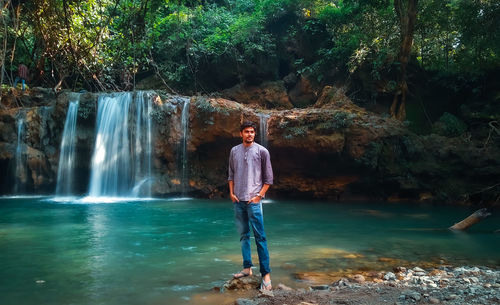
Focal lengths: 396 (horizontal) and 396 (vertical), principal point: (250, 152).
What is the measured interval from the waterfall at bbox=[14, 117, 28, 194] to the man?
1471 centimetres

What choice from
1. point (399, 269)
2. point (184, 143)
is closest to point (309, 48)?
point (184, 143)

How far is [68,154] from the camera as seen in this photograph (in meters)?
16.5

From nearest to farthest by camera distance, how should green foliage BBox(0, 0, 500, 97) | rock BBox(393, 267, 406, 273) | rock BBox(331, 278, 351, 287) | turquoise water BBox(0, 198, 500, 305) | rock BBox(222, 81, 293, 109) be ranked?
rock BBox(331, 278, 351, 287)
turquoise water BBox(0, 198, 500, 305)
rock BBox(393, 267, 406, 273)
green foliage BBox(0, 0, 500, 97)
rock BBox(222, 81, 293, 109)

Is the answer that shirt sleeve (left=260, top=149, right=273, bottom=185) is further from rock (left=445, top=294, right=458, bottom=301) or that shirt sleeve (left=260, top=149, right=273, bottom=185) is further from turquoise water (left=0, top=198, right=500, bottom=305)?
rock (left=445, top=294, right=458, bottom=301)

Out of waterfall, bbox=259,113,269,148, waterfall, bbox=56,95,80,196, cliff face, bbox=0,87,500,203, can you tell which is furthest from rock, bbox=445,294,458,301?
waterfall, bbox=56,95,80,196

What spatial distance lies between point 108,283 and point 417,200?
13.0m

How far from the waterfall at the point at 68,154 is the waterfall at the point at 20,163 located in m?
1.36

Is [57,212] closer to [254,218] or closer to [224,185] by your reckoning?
[224,185]

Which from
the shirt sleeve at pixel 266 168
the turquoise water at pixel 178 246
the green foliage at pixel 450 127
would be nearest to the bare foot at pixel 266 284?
the turquoise water at pixel 178 246

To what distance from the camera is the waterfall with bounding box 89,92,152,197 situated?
15.8 meters

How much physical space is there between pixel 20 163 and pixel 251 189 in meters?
15.1

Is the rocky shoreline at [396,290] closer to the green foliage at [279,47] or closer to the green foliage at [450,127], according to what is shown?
the green foliage at [450,127]

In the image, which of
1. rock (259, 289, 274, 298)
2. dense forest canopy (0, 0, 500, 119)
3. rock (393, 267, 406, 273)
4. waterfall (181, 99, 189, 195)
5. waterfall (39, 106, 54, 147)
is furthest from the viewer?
waterfall (39, 106, 54, 147)

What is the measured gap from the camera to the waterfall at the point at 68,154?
1623 centimetres
